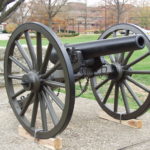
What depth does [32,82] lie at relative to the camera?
4352 millimetres

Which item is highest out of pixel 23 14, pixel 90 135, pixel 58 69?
pixel 23 14

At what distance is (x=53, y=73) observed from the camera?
4.47 m

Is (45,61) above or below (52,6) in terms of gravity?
below

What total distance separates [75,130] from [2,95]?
3.48 m

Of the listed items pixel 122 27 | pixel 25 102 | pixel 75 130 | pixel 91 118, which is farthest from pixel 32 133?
pixel 122 27

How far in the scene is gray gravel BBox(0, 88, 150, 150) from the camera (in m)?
4.36

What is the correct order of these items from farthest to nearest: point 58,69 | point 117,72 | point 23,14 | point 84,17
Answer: point 84,17 → point 23,14 → point 117,72 → point 58,69

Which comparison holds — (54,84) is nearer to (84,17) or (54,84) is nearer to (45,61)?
(45,61)

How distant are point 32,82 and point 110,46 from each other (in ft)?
3.50

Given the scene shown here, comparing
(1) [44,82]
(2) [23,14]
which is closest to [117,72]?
Result: (1) [44,82]

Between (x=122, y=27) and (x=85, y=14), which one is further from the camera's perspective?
(x=85, y=14)

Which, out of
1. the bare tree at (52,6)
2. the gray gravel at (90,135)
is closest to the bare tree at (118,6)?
the bare tree at (52,6)

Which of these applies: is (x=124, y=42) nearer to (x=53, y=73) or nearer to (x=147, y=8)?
(x=53, y=73)

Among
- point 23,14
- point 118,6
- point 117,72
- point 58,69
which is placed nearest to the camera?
point 58,69
